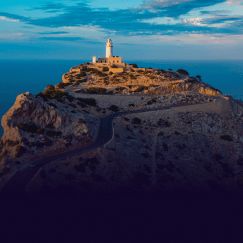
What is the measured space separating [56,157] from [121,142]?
678 cm

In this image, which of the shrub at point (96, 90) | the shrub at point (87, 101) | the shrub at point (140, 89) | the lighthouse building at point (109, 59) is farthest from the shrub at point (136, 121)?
the lighthouse building at point (109, 59)

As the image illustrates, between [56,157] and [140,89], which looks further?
[140,89]

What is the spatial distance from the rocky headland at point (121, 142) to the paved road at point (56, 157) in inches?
2.9

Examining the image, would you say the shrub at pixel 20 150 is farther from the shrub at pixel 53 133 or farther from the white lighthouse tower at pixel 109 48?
the white lighthouse tower at pixel 109 48

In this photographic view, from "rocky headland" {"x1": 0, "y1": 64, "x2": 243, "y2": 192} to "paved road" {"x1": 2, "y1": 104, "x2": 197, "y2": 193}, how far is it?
7cm

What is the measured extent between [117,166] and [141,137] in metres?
7.69

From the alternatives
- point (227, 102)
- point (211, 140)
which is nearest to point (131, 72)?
point (227, 102)

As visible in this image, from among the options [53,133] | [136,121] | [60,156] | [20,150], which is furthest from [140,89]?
[20,150]

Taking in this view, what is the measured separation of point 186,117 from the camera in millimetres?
48031

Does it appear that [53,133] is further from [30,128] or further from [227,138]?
[227,138]

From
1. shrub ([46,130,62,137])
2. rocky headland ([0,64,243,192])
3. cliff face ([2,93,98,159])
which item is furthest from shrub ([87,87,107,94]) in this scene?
shrub ([46,130,62,137])

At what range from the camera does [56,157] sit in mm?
36406

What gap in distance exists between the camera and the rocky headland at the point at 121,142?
113ft

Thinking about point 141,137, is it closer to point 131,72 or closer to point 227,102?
point 227,102
